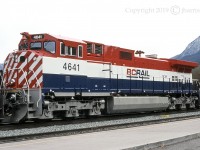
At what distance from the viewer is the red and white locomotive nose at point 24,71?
55.3 feet

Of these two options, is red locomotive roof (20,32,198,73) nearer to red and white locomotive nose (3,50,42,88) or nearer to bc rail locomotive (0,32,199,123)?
bc rail locomotive (0,32,199,123)

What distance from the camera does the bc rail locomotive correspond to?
1630 cm

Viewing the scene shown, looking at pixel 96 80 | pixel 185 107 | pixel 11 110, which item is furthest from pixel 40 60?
pixel 185 107

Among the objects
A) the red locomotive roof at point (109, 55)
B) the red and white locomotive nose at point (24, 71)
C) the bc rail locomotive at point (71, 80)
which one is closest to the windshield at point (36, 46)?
the bc rail locomotive at point (71, 80)

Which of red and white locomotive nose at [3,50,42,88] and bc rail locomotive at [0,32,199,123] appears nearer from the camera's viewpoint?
bc rail locomotive at [0,32,199,123]

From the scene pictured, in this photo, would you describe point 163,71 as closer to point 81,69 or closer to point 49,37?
point 81,69

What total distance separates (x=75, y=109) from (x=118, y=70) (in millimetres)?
4535

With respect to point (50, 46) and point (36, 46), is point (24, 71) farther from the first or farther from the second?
point (50, 46)

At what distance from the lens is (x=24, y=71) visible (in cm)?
1720

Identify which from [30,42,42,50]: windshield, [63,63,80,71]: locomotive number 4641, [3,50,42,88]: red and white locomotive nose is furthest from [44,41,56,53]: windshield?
[63,63,80,71]: locomotive number 4641

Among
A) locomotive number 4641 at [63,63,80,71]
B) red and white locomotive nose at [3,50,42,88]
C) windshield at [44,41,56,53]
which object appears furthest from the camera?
locomotive number 4641 at [63,63,80,71]

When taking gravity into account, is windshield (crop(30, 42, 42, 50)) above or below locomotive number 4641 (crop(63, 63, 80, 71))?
above

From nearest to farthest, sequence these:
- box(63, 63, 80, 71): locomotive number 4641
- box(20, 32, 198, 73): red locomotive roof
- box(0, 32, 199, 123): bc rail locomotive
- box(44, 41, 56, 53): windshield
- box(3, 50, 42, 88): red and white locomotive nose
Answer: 1. box(0, 32, 199, 123): bc rail locomotive
2. box(3, 50, 42, 88): red and white locomotive nose
3. box(44, 41, 56, 53): windshield
4. box(20, 32, 198, 73): red locomotive roof
5. box(63, 63, 80, 71): locomotive number 4641

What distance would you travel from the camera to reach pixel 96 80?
20.1m
